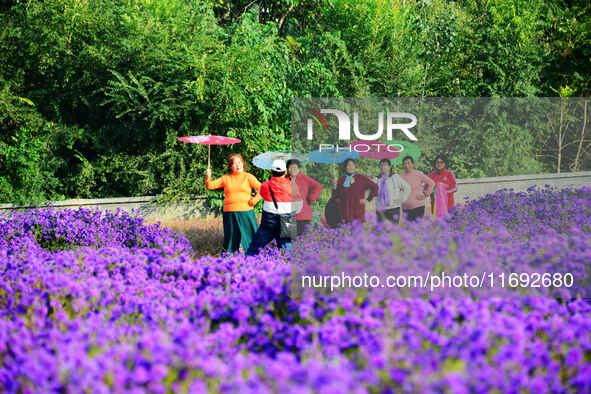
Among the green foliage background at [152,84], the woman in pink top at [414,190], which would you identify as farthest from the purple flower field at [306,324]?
the green foliage background at [152,84]

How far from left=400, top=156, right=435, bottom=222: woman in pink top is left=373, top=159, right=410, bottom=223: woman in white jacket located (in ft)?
0.14

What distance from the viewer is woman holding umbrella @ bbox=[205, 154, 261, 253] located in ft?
22.5

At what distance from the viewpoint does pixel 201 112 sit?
32.9 feet

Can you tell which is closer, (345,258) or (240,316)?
(240,316)

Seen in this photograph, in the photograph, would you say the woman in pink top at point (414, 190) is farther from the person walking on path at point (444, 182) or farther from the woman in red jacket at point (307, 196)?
the woman in red jacket at point (307, 196)

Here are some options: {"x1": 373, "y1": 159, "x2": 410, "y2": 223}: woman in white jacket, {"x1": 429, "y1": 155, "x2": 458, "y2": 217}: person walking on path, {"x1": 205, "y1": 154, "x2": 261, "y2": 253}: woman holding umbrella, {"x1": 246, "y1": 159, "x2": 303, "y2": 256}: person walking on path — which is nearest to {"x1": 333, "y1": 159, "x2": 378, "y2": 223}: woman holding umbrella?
{"x1": 373, "y1": 159, "x2": 410, "y2": 223}: woman in white jacket

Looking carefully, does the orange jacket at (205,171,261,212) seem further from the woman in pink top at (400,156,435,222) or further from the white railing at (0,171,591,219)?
the woman in pink top at (400,156,435,222)

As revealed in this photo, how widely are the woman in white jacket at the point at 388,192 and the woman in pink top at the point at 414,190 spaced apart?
4 cm

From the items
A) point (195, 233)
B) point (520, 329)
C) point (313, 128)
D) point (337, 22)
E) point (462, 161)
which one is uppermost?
point (337, 22)

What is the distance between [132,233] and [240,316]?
3.88 meters

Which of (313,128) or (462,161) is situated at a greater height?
(313,128)

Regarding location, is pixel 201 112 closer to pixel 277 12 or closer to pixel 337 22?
pixel 337 22

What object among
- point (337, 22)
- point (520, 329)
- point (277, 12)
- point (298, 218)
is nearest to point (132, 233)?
→ point (298, 218)

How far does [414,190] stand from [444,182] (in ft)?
1.07
